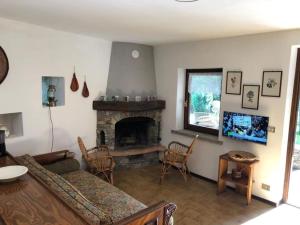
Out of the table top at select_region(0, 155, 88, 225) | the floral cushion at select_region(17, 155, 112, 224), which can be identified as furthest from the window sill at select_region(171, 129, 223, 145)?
the table top at select_region(0, 155, 88, 225)

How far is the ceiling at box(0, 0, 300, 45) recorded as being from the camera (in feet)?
7.05

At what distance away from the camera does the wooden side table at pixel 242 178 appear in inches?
130

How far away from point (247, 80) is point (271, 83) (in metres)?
0.35

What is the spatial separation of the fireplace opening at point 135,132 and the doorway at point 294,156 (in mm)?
2404

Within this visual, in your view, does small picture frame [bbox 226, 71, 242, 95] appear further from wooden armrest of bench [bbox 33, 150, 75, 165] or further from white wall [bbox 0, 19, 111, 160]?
wooden armrest of bench [bbox 33, 150, 75, 165]

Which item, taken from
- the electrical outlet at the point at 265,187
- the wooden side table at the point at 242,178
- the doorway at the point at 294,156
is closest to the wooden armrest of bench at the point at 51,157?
the wooden side table at the point at 242,178

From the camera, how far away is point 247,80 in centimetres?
350

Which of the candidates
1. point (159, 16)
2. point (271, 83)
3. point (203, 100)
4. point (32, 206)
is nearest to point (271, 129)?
point (271, 83)

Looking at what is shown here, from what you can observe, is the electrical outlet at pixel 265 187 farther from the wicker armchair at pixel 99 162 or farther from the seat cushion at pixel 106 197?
the wicker armchair at pixel 99 162

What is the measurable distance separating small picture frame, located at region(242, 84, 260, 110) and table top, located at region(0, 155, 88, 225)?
2.81 m

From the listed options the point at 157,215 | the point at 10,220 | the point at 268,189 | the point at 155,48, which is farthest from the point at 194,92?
the point at 10,220

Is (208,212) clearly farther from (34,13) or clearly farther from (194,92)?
(34,13)

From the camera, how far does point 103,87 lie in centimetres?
432

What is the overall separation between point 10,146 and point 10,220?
6.68 feet
